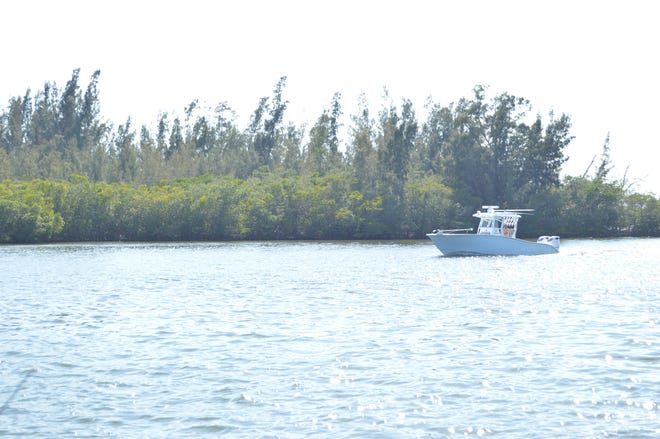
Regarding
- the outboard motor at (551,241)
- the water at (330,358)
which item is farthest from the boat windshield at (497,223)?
the water at (330,358)

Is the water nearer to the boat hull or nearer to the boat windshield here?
the boat hull

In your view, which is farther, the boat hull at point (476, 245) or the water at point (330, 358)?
the boat hull at point (476, 245)

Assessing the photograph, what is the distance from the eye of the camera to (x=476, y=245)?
65875mm

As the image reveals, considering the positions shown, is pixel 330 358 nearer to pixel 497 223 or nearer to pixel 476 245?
pixel 476 245

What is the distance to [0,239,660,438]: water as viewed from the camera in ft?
50.4

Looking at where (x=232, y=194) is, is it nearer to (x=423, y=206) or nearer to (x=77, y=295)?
(x=423, y=206)

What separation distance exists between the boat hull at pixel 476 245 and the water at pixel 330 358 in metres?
21.2

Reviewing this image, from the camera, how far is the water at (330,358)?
604 inches

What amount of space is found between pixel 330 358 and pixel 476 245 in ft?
151

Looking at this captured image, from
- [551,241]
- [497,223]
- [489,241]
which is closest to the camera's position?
[489,241]

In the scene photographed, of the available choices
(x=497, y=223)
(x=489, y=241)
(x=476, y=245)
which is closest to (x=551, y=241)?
(x=497, y=223)

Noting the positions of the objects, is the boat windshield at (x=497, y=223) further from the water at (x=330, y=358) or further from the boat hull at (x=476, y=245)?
the water at (x=330, y=358)

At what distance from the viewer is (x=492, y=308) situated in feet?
105

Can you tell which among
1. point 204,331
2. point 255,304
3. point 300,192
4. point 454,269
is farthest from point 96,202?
point 204,331
